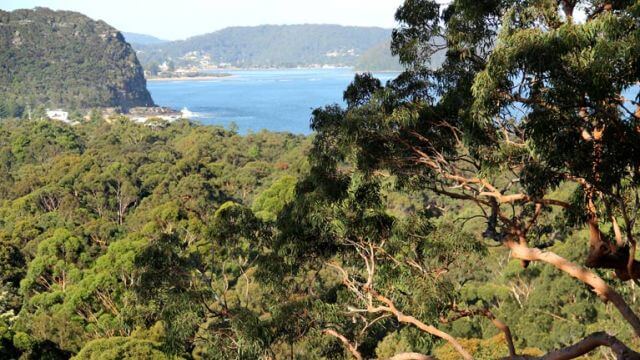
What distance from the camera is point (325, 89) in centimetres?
12581

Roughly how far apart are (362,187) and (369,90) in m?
1.20

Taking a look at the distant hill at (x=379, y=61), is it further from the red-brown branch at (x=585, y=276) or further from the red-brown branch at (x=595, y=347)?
the red-brown branch at (x=595, y=347)

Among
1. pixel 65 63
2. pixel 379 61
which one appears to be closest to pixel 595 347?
pixel 65 63

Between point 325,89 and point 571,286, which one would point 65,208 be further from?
point 325,89

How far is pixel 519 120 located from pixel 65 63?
10759 centimetres

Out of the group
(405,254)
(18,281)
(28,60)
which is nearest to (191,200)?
(18,281)

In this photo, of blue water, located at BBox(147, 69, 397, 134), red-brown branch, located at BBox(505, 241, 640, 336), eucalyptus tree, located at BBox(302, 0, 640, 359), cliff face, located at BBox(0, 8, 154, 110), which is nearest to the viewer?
eucalyptus tree, located at BBox(302, 0, 640, 359)

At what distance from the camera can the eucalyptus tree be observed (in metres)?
4.26

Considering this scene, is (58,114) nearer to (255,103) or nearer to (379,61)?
(255,103)

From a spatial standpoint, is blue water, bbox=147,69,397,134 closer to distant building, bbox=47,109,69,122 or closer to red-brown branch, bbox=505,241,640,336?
distant building, bbox=47,109,69,122

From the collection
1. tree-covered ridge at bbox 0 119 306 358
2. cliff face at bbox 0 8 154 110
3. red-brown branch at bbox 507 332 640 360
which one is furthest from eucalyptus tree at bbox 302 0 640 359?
cliff face at bbox 0 8 154 110

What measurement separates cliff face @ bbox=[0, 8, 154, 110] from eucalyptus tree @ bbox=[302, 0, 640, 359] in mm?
92024

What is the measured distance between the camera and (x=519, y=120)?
578 centimetres

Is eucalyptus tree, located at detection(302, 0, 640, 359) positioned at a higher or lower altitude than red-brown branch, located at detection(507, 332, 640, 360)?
higher
